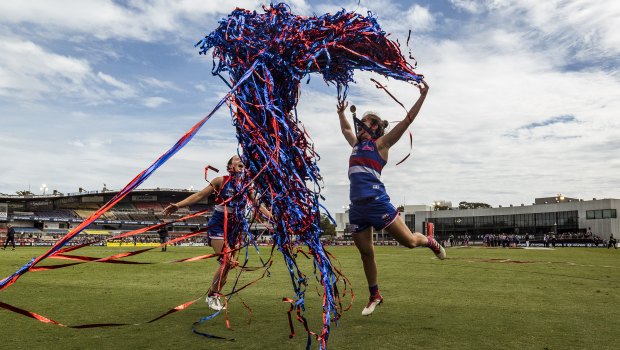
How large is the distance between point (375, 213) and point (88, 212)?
271 feet

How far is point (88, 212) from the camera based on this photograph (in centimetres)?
7894

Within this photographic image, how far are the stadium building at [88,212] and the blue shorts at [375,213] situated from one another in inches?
2328

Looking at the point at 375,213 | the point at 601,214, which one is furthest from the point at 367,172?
the point at 601,214

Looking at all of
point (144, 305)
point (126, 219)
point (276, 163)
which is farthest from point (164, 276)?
point (126, 219)

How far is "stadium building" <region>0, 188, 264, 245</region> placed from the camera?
222 feet

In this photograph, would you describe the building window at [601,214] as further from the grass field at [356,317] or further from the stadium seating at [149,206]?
the grass field at [356,317]

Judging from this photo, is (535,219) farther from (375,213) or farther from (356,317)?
(375,213)

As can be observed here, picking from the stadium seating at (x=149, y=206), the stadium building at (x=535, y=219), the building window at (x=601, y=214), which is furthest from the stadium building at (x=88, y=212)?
the building window at (x=601, y=214)

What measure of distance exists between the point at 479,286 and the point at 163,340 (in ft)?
19.9

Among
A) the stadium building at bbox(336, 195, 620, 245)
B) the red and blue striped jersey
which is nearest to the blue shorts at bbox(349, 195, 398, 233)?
the red and blue striped jersey

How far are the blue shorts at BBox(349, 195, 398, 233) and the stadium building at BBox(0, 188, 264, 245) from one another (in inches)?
2328

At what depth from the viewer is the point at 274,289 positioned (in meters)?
8.27

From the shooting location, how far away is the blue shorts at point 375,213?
518cm

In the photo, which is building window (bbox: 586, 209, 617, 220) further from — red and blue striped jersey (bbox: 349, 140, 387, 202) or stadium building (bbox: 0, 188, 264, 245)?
red and blue striped jersey (bbox: 349, 140, 387, 202)
